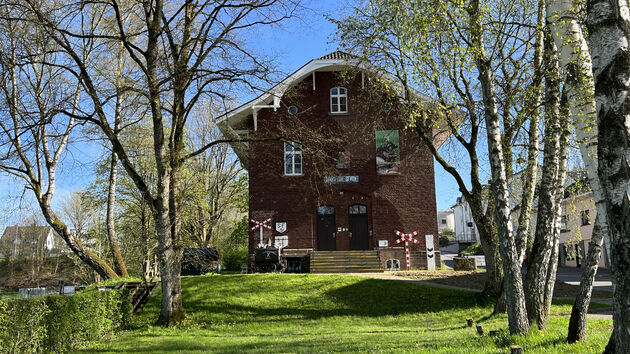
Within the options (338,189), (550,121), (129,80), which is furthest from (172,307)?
(338,189)

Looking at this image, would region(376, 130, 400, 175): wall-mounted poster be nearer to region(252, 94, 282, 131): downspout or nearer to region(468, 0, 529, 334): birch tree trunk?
region(252, 94, 282, 131): downspout

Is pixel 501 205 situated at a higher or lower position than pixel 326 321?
higher

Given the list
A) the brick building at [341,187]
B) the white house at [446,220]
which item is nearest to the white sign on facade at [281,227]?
the brick building at [341,187]

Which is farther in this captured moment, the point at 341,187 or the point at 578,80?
the point at 341,187

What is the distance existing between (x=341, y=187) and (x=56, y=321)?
17158mm

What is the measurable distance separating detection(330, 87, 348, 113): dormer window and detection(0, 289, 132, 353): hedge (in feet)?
52.5

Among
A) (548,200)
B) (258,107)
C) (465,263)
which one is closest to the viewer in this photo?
(548,200)

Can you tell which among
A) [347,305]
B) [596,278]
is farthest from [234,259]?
[596,278]

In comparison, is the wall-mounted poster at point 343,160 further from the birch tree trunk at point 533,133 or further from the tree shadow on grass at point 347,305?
the birch tree trunk at point 533,133

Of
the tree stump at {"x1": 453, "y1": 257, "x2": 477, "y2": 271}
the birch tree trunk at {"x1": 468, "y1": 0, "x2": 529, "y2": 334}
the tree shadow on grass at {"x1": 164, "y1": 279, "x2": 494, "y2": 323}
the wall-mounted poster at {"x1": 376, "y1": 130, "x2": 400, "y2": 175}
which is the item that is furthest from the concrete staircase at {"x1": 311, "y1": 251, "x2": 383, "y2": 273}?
the birch tree trunk at {"x1": 468, "y1": 0, "x2": 529, "y2": 334}

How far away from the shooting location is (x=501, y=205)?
30.7ft

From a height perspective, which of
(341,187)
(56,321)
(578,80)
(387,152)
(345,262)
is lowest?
(56,321)

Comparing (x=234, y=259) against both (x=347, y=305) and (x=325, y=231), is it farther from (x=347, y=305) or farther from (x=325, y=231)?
(x=347, y=305)

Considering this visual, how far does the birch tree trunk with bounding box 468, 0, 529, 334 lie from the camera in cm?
878
